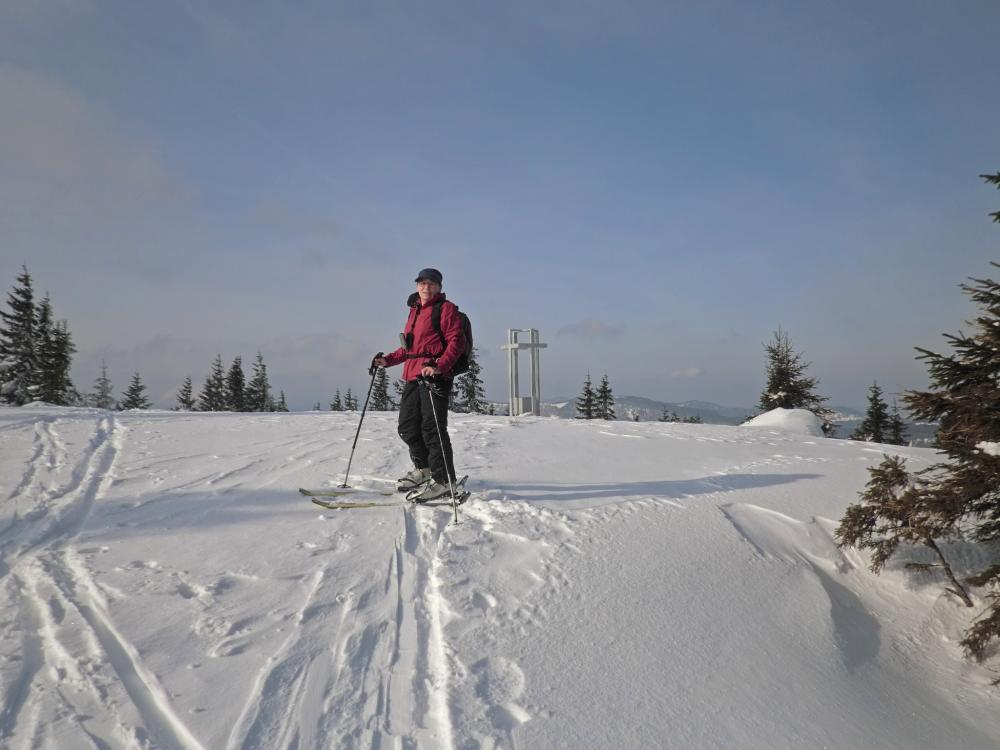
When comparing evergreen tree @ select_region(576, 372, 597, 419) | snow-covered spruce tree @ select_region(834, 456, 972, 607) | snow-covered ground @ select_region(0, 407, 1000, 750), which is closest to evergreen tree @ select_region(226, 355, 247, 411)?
evergreen tree @ select_region(576, 372, 597, 419)

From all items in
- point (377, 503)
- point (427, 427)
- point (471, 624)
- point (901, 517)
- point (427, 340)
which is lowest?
point (471, 624)

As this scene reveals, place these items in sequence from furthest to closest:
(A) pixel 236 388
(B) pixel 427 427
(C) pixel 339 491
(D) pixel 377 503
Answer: (A) pixel 236 388
(C) pixel 339 491
(B) pixel 427 427
(D) pixel 377 503

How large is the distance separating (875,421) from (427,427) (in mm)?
40621

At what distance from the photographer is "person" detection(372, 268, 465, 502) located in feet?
16.9

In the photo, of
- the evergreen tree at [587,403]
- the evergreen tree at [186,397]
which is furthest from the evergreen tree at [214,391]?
the evergreen tree at [587,403]

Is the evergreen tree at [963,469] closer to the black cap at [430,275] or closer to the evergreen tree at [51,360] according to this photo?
the black cap at [430,275]

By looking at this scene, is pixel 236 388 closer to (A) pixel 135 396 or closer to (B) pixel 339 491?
(A) pixel 135 396

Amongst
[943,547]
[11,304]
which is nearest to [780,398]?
[943,547]

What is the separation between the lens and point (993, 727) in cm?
293

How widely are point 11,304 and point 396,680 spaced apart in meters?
40.7

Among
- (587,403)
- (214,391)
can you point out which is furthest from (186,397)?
(587,403)

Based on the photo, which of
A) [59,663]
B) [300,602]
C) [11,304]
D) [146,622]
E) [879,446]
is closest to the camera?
[59,663]

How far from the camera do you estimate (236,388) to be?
4562 cm

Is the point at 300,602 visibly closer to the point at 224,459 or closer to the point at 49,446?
the point at 224,459
